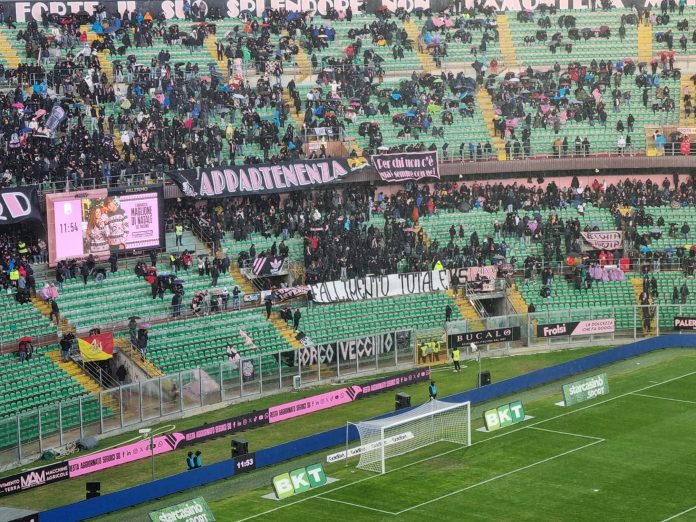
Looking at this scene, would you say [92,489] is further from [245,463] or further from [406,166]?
[406,166]

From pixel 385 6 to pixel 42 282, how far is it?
35.8 metres

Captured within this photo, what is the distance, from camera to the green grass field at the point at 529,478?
41.5 meters

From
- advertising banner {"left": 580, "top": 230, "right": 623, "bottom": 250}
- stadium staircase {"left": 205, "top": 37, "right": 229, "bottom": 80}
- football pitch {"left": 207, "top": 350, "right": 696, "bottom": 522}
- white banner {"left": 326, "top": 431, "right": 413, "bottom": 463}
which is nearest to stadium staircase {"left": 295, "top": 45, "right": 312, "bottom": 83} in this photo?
stadium staircase {"left": 205, "top": 37, "right": 229, "bottom": 80}

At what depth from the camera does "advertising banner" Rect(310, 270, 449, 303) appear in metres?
65.1

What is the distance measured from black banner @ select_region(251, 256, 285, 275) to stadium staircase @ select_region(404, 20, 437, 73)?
21.6 m

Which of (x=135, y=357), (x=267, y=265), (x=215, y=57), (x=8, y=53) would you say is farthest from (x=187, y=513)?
(x=215, y=57)

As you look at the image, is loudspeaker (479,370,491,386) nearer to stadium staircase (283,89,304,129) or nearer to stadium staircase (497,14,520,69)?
stadium staircase (283,89,304,129)

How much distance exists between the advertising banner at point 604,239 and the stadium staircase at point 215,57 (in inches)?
896

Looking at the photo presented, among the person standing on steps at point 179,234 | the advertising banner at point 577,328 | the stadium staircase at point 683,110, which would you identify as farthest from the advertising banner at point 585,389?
the stadium staircase at point 683,110

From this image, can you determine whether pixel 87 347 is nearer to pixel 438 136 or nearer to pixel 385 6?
pixel 438 136

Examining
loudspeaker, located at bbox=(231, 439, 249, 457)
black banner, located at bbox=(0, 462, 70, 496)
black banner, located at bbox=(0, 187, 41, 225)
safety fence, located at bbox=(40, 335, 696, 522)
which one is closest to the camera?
safety fence, located at bbox=(40, 335, 696, 522)

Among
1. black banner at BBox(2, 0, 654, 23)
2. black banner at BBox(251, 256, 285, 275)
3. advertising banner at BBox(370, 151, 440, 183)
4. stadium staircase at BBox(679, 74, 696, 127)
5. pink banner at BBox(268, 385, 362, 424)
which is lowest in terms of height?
pink banner at BBox(268, 385, 362, 424)

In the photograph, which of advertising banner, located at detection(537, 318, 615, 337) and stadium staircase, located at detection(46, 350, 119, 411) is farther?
advertising banner, located at detection(537, 318, 615, 337)

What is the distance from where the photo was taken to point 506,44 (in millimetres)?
85250
